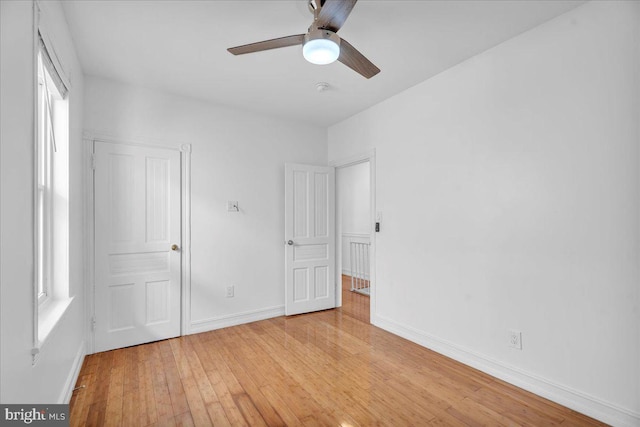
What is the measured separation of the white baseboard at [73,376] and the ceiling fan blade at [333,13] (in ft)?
9.20

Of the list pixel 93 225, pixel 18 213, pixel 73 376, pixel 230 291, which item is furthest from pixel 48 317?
pixel 230 291

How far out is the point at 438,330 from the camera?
2996 millimetres

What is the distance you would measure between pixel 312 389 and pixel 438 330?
4.54 feet

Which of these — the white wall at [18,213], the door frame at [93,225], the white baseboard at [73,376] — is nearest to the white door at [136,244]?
the door frame at [93,225]

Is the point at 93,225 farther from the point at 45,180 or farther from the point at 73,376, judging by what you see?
the point at 73,376

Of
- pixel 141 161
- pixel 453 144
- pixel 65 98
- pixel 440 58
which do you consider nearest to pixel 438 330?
pixel 453 144

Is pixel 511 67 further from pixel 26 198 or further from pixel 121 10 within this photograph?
pixel 26 198

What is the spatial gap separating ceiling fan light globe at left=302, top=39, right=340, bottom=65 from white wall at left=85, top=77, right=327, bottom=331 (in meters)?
2.23

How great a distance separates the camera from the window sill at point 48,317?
1.58 metres

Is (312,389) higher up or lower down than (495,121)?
lower down

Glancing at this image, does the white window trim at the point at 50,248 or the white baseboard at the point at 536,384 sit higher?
the white window trim at the point at 50,248

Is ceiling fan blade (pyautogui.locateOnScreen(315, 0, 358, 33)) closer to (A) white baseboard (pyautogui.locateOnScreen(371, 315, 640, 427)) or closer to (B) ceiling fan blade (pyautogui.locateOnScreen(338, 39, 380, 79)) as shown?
(B) ceiling fan blade (pyautogui.locateOnScreen(338, 39, 380, 79))

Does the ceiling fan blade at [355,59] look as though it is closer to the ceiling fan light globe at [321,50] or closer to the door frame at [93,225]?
the ceiling fan light globe at [321,50]

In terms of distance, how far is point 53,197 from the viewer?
2242 millimetres
